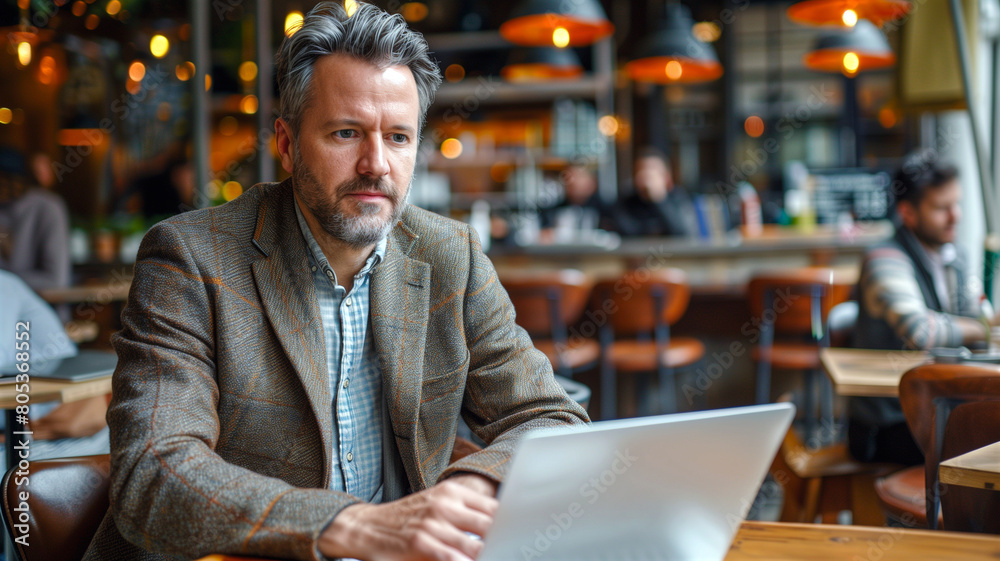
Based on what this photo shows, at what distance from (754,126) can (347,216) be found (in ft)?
25.5

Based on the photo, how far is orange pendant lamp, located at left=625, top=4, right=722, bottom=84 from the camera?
17.4ft

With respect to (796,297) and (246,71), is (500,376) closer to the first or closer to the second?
(796,297)

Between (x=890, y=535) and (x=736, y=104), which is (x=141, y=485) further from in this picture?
(x=736, y=104)

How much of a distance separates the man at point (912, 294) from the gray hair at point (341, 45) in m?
1.74

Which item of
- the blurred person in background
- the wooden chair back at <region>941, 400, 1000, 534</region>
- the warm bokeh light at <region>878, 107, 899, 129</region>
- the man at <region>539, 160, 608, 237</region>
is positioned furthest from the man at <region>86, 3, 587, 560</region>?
the warm bokeh light at <region>878, 107, 899, 129</region>

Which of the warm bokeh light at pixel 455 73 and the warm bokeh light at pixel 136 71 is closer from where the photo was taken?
the warm bokeh light at pixel 136 71

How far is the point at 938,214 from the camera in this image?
261 centimetres

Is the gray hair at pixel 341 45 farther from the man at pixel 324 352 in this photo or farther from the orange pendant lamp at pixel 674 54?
the orange pendant lamp at pixel 674 54

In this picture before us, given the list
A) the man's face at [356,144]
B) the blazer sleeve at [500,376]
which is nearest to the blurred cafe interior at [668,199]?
the man's face at [356,144]

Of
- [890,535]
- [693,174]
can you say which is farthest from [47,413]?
[693,174]

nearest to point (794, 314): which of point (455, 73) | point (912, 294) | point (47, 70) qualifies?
point (912, 294)

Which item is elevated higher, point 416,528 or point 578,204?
point 578,204

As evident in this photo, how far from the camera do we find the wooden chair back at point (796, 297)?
382 cm

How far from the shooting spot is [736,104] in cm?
820
